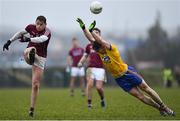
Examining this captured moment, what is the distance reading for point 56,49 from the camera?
102875mm

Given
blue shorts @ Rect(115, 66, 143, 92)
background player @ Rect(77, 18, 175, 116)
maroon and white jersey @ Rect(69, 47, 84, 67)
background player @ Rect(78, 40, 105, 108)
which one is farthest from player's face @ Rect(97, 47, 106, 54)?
maroon and white jersey @ Rect(69, 47, 84, 67)

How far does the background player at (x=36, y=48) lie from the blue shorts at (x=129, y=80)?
6.66ft

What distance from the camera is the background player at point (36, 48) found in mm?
15258

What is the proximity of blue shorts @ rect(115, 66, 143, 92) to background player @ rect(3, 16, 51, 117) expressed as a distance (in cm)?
203

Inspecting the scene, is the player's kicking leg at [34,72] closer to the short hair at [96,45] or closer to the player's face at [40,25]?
the player's face at [40,25]

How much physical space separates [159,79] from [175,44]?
27.6 metres

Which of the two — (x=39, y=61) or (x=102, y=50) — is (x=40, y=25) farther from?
(x=102, y=50)

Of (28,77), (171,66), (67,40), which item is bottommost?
(28,77)

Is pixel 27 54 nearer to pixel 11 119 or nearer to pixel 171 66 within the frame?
pixel 11 119

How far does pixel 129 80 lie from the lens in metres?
15.5

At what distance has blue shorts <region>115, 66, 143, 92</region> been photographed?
15.4 m

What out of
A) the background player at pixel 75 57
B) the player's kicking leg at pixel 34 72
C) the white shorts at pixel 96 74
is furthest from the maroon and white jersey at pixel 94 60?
the background player at pixel 75 57

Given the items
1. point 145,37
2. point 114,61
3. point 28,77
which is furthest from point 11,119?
point 145,37

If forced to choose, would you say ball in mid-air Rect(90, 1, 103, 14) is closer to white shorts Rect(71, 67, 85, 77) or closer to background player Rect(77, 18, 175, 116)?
background player Rect(77, 18, 175, 116)
